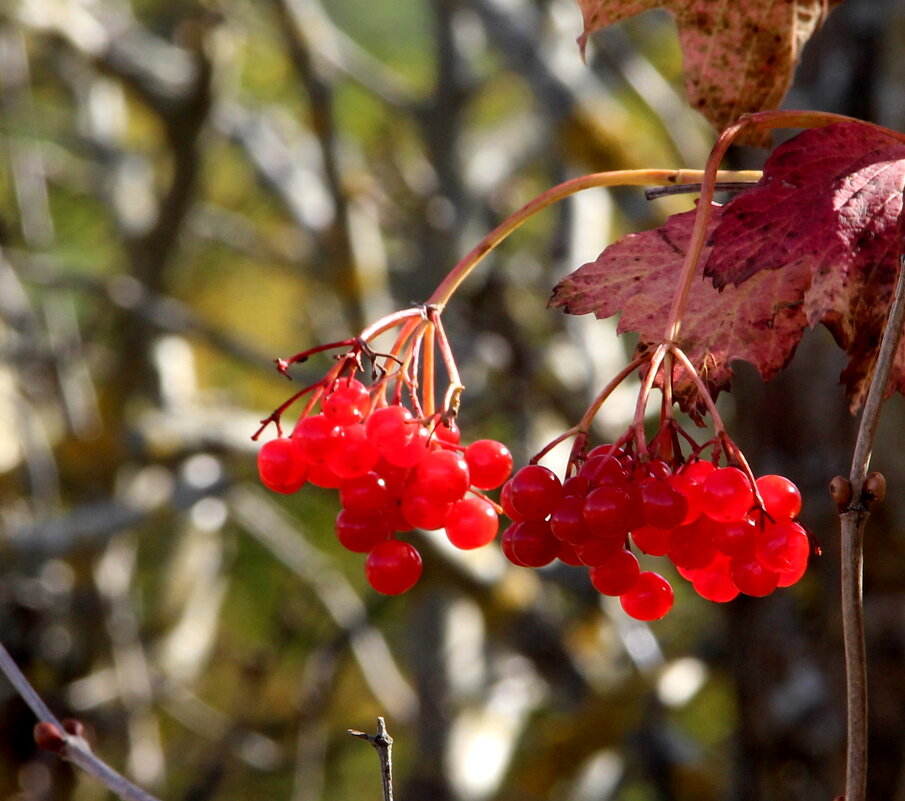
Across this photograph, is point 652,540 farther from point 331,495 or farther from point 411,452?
point 331,495

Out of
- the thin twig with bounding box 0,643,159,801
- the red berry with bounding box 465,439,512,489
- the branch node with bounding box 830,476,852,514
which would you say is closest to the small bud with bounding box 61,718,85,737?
the thin twig with bounding box 0,643,159,801

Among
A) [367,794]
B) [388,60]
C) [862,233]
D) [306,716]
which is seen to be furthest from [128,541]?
[862,233]

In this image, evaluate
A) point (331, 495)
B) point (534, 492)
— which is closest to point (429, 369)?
point (534, 492)

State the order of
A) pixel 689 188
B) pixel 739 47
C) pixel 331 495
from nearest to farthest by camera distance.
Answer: pixel 689 188
pixel 739 47
pixel 331 495

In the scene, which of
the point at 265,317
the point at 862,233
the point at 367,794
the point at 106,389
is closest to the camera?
the point at 862,233

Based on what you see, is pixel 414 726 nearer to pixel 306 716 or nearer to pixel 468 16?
pixel 306 716

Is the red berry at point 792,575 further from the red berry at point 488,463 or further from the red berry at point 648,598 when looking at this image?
the red berry at point 488,463
